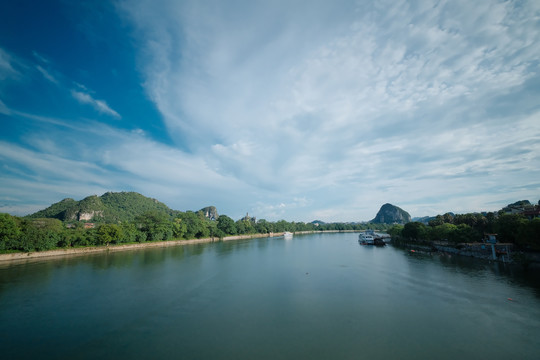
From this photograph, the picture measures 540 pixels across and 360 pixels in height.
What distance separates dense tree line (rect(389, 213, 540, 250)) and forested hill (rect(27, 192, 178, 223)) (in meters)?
81.2

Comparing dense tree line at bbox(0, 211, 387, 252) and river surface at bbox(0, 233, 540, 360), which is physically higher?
dense tree line at bbox(0, 211, 387, 252)

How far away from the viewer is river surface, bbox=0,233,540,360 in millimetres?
10847

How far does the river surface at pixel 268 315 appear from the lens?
427 inches

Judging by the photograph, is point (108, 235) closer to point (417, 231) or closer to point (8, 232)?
point (8, 232)

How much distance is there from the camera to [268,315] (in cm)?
1489

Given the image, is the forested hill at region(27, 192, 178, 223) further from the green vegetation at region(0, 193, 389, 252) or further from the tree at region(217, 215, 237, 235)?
the tree at region(217, 215, 237, 235)

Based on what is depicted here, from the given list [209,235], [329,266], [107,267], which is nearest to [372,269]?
[329,266]

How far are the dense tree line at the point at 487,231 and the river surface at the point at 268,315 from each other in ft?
16.0

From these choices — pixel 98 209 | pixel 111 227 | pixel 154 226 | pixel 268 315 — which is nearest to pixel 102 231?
pixel 111 227

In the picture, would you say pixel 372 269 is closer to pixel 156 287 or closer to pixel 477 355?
pixel 477 355

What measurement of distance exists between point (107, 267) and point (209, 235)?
47931 millimetres

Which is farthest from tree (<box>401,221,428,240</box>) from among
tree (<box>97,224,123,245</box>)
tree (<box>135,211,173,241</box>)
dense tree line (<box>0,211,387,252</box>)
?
tree (<box>97,224,123,245</box>)

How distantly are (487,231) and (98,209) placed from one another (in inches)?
5348

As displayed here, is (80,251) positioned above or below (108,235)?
below
